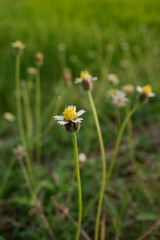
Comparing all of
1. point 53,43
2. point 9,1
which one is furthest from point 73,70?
point 9,1

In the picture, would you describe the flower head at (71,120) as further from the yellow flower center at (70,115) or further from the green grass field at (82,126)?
the green grass field at (82,126)

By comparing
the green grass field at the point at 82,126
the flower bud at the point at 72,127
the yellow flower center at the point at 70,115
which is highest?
the green grass field at the point at 82,126

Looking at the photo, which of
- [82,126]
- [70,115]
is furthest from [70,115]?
[82,126]

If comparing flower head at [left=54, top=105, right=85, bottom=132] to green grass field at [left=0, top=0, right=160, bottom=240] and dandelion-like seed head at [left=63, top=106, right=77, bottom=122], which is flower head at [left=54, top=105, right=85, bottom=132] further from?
green grass field at [left=0, top=0, right=160, bottom=240]

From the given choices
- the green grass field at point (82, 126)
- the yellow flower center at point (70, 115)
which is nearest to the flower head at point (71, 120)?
the yellow flower center at point (70, 115)

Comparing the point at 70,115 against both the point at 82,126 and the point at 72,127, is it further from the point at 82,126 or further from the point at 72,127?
the point at 82,126

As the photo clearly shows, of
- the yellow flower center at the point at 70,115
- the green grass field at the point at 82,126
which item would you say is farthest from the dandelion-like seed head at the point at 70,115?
the green grass field at the point at 82,126

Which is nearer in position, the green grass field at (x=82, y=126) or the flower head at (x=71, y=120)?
the flower head at (x=71, y=120)

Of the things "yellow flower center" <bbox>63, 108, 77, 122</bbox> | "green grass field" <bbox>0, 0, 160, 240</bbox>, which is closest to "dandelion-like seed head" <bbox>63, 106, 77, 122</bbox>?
"yellow flower center" <bbox>63, 108, 77, 122</bbox>

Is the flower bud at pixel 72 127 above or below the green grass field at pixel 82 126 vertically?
below
